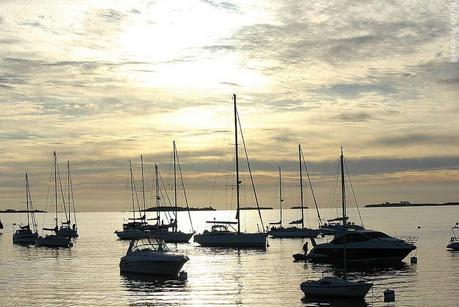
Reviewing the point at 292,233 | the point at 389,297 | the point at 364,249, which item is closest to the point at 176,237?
the point at 292,233

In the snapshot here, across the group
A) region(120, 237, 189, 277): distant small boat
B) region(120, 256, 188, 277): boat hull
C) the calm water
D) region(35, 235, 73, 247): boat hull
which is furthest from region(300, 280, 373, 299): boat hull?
region(35, 235, 73, 247): boat hull

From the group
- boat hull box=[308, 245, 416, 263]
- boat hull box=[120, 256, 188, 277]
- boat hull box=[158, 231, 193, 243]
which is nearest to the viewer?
boat hull box=[120, 256, 188, 277]

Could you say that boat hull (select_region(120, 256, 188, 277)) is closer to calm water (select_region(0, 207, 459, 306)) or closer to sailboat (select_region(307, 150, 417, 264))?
calm water (select_region(0, 207, 459, 306))

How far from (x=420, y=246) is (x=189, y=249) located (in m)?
35.5

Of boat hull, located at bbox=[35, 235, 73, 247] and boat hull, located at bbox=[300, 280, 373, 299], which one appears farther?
boat hull, located at bbox=[35, 235, 73, 247]

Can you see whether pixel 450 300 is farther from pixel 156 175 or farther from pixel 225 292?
pixel 156 175

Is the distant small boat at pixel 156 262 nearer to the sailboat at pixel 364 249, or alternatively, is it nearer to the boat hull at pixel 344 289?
the sailboat at pixel 364 249

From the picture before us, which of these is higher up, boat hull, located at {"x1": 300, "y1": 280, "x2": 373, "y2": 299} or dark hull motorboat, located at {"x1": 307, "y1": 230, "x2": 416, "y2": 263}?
dark hull motorboat, located at {"x1": 307, "y1": 230, "x2": 416, "y2": 263}

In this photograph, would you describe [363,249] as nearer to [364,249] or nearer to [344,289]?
[364,249]

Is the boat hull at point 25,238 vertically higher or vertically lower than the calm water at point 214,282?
higher

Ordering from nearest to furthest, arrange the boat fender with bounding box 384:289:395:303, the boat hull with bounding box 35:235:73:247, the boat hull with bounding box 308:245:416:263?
the boat fender with bounding box 384:289:395:303 → the boat hull with bounding box 308:245:416:263 → the boat hull with bounding box 35:235:73:247

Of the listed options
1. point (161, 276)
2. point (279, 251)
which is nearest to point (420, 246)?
point (279, 251)

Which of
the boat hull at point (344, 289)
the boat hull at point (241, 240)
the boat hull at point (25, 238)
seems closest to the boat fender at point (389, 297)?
the boat hull at point (344, 289)

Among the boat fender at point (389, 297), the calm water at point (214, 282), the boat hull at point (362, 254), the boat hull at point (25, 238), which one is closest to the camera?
the boat fender at point (389, 297)
